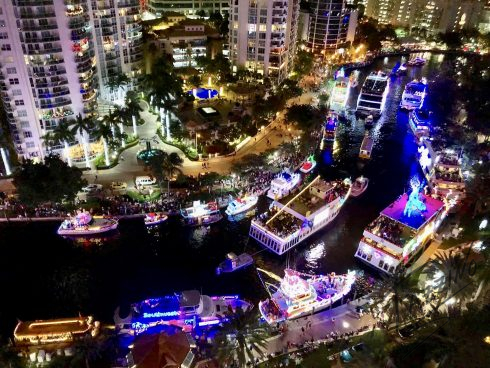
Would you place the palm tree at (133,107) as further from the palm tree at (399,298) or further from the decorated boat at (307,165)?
the palm tree at (399,298)

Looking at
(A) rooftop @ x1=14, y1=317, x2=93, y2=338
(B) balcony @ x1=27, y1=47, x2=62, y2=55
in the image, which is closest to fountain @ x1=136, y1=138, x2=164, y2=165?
(B) balcony @ x1=27, y1=47, x2=62, y2=55

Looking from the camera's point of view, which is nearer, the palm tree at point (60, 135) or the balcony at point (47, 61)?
the balcony at point (47, 61)

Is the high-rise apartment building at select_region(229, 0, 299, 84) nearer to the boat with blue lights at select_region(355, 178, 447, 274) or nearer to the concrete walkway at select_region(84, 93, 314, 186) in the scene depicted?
the concrete walkway at select_region(84, 93, 314, 186)

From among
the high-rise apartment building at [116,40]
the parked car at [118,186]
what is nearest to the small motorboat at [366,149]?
the parked car at [118,186]

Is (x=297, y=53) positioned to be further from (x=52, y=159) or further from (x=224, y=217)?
(x=52, y=159)

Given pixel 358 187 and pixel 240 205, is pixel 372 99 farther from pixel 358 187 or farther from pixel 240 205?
pixel 240 205

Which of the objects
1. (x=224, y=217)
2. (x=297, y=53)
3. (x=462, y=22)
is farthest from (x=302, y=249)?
(x=462, y=22)

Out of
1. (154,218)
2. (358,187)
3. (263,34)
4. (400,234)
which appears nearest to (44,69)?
(154,218)
